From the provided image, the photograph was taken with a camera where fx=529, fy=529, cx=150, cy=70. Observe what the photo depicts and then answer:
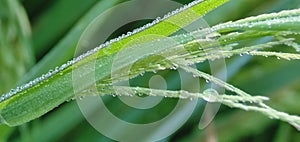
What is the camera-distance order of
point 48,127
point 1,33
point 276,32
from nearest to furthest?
point 276,32
point 1,33
point 48,127

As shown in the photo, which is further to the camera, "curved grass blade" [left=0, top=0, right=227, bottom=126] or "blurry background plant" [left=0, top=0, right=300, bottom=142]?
"blurry background plant" [left=0, top=0, right=300, bottom=142]

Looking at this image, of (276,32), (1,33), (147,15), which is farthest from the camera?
(147,15)

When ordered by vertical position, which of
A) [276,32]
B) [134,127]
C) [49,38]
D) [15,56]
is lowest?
[276,32]

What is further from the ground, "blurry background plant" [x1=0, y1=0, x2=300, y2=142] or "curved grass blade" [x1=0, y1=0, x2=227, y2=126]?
"blurry background plant" [x1=0, y1=0, x2=300, y2=142]

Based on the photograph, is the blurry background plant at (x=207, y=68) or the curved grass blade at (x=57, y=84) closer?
the curved grass blade at (x=57, y=84)

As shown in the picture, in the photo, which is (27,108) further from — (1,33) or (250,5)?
(250,5)

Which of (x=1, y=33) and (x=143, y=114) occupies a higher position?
(x=1, y=33)

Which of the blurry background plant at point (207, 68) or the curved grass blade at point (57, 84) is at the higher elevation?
the blurry background plant at point (207, 68)

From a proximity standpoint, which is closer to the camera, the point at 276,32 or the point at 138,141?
the point at 276,32

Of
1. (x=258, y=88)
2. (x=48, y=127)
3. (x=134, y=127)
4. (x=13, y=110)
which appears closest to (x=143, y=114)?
(x=134, y=127)

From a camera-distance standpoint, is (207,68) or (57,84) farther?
(207,68)

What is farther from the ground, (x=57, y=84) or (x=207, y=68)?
(x=207, y=68)
